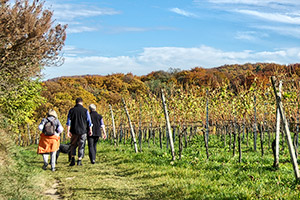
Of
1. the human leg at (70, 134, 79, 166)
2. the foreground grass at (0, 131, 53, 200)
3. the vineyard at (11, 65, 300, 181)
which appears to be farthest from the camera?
the vineyard at (11, 65, 300, 181)

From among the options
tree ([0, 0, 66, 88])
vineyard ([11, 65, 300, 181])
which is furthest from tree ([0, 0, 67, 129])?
vineyard ([11, 65, 300, 181])

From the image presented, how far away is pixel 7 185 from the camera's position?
697 cm

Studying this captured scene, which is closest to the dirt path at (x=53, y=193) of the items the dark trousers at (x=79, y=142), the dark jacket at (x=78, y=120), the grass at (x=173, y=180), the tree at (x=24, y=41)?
the grass at (x=173, y=180)

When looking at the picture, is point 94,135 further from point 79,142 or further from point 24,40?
point 24,40

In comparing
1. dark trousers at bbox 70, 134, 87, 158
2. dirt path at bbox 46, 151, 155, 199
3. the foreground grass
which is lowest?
dirt path at bbox 46, 151, 155, 199

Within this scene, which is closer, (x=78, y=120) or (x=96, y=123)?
(x=78, y=120)

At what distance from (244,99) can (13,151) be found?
8471 mm

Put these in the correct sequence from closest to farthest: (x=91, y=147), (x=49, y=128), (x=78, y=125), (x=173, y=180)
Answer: (x=173, y=180) → (x=49, y=128) → (x=78, y=125) → (x=91, y=147)

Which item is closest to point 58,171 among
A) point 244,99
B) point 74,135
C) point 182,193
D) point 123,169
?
point 74,135

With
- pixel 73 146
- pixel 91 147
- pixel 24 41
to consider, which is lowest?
pixel 91 147

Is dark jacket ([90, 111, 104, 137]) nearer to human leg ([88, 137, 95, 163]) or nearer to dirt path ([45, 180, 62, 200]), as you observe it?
human leg ([88, 137, 95, 163])

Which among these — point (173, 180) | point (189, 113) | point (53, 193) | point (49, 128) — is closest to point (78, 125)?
point (49, 128)

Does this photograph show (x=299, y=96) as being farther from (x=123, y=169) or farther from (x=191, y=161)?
(x=123, y=169)

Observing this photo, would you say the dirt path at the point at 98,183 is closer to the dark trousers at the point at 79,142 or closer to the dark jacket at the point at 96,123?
the dark trousers at the point at 79,142
